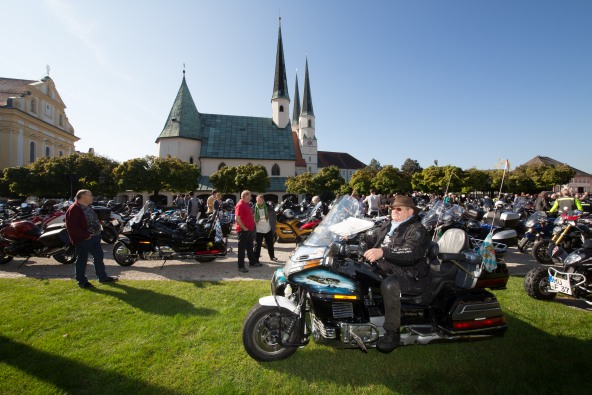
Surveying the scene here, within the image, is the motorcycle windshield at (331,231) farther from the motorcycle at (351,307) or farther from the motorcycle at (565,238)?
the motorcycle at (565,238)

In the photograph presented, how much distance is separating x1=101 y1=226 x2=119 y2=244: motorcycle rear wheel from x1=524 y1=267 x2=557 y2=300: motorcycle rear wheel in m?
10.8

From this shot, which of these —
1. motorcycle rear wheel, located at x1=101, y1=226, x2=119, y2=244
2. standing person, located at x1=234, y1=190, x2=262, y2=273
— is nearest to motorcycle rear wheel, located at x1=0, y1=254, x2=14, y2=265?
motorcycle rear wheel, located at x1=101, y1=226, x2=119, y2=244

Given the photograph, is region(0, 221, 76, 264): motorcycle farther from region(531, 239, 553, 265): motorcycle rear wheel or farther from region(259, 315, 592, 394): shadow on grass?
region(531, 239, 553, 265): motorcycle rear wheel

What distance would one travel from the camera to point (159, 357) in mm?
3334

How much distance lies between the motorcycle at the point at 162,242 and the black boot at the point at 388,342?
5.21 meters

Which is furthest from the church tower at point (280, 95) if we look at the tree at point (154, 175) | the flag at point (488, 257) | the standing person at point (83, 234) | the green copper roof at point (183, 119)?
the flag at point (488, 257)

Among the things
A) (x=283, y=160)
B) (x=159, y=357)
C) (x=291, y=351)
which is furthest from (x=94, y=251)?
(x=283, y=160)

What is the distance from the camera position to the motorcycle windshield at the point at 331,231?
10.6 feet

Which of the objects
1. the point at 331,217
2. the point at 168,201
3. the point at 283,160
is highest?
the point at 283,160

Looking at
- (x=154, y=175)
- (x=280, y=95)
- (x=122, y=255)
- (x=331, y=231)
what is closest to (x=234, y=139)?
(x=280, y=95)

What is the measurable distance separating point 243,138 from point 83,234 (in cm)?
5473

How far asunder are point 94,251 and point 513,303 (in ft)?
24.9

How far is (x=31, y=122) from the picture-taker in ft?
141

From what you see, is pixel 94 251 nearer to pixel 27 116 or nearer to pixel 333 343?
pixel 333 343
